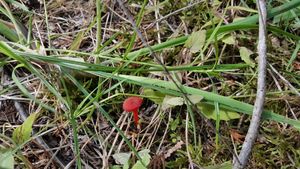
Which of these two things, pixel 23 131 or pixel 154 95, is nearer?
pixel 23 131

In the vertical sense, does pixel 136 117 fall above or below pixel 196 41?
below

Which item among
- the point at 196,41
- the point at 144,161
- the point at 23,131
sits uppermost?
the point at 196,41

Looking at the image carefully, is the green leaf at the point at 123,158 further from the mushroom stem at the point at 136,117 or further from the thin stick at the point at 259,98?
the thin stick at the point at 259,98

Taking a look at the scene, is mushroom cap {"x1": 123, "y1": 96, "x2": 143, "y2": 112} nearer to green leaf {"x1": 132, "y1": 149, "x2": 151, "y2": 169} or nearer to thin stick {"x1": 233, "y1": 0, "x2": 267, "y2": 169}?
green leaf {"x1": 132, "y1": 149, "x2": 151, "y2": 169}

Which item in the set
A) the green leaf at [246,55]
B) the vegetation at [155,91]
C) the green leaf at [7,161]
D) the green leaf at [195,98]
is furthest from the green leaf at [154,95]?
the green leaf at [7,161]

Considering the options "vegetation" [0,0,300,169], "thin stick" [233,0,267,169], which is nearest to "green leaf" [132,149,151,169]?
"vegetation" [0,0,300,169]

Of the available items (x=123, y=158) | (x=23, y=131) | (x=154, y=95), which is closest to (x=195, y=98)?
(x=154, y=95)

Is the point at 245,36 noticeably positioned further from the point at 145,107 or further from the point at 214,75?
the point at 145,107

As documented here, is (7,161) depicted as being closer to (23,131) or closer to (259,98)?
(23,131)

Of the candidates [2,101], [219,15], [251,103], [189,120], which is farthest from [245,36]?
[2,101]
